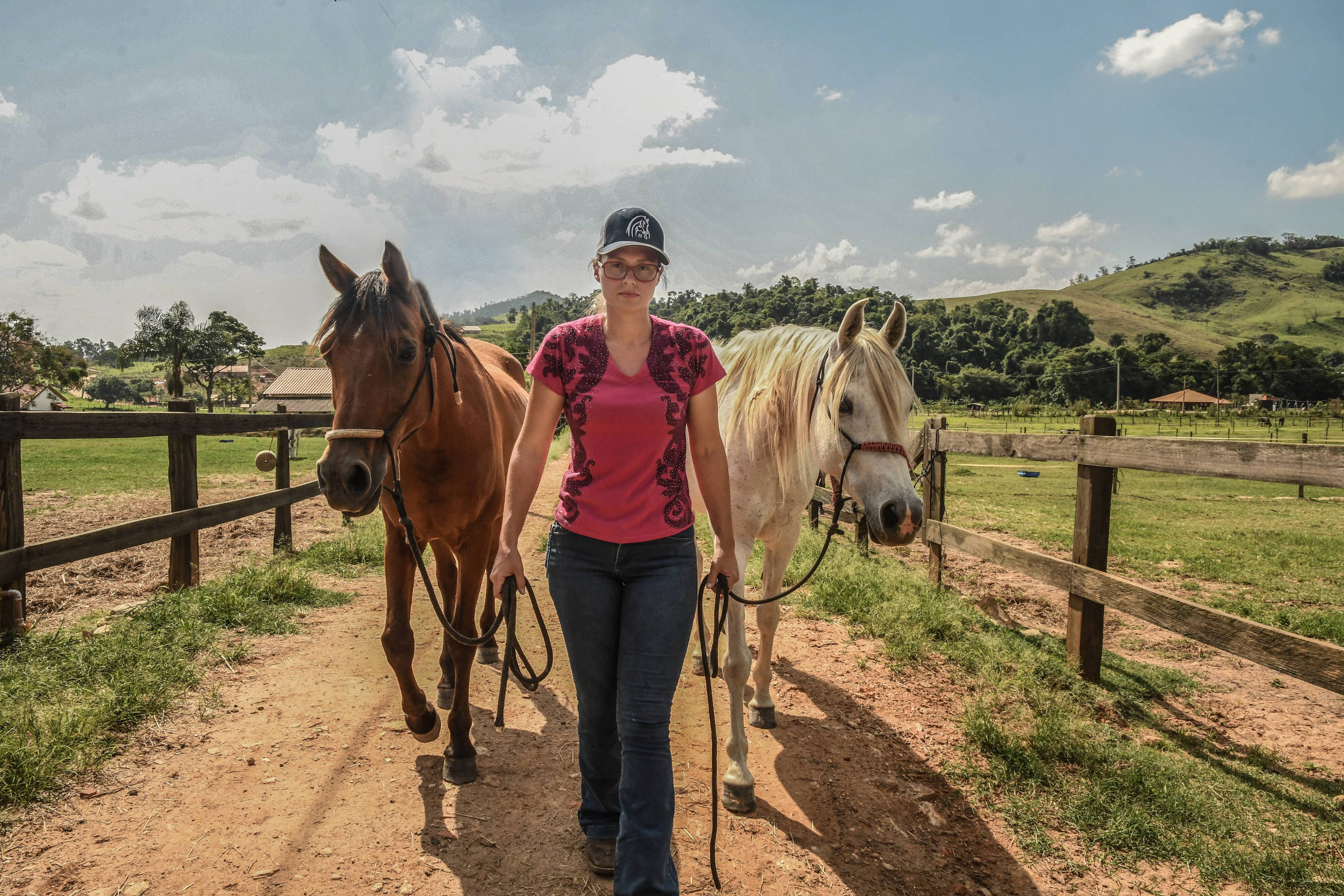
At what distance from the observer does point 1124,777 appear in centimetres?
289

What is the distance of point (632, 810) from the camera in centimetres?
178

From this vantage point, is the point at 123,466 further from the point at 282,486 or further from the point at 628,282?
the point at 628,282

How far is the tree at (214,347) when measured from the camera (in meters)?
69.8

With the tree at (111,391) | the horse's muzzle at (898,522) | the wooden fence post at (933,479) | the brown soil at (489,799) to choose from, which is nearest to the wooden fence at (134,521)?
the brown soil at (489,799)

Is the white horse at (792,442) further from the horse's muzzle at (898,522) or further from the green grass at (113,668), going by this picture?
the green grass at (113,668)

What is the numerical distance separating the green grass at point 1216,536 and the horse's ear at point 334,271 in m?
7.26

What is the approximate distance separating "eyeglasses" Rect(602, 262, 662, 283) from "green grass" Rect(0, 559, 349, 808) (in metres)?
3.14

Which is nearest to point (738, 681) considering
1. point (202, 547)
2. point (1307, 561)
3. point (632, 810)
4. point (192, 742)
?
point (632, 810)

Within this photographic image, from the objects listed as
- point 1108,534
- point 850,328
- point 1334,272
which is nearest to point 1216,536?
point 1108,534

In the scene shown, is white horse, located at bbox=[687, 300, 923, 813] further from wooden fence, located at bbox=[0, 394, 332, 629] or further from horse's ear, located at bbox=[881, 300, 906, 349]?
wooden fence, located at bbox=[0, 394, 332, 629]

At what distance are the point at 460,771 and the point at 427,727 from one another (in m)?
0.26

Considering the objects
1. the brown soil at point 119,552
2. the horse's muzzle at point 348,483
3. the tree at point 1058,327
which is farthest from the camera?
the tree at point 1058,327

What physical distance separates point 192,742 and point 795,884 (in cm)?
295

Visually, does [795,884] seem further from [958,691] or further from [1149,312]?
[1149,312]
